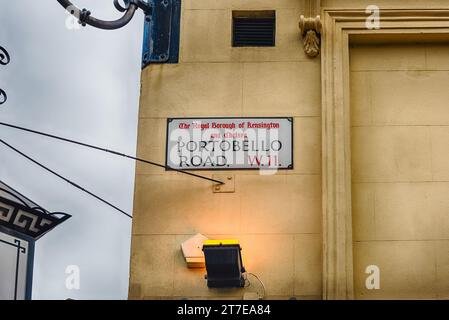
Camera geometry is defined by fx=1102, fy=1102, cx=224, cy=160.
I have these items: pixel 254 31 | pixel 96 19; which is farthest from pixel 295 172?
pixel 96 19

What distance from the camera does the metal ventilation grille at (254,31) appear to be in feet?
54.0

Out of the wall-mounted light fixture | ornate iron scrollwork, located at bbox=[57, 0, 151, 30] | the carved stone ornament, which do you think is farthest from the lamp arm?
the wall-mounted light fixture

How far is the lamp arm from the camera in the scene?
16.1m

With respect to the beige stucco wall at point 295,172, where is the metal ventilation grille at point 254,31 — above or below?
above

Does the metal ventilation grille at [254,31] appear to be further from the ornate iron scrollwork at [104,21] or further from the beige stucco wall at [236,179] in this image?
the ornate iron scrollwork at [104,21]

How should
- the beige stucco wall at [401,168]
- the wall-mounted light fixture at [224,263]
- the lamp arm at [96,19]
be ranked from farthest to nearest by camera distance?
1. the lamp arm at [96,19]
2. the beige stucco wall at [401,168]
3. the wall-mounted light fixture at [224,263]

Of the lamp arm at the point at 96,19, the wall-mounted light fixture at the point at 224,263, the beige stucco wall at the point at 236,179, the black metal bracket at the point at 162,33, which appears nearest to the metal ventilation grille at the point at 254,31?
the beige stucco wall at the point at 236,179

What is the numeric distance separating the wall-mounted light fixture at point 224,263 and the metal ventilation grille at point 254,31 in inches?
132

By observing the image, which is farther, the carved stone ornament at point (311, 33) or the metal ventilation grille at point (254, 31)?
the metal ventilation grille at point (254, 31)

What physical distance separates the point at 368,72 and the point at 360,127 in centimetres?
91

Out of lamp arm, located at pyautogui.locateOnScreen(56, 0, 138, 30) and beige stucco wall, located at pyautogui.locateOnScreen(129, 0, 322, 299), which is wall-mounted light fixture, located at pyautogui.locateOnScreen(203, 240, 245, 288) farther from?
lamp arm, located at pyautogui.locateOnScreen(56, 0, 138, 30)

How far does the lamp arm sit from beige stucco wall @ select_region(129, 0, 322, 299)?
2.74ft

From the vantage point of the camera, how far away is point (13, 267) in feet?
54.5
